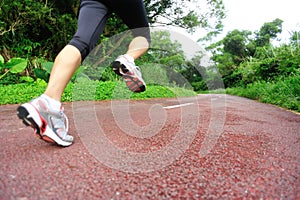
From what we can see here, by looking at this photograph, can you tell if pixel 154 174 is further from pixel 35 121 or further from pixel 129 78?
pixel 129 78

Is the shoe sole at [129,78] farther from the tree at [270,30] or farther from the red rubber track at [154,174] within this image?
the tree at [270,30]

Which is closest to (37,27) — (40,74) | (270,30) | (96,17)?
(40,74)

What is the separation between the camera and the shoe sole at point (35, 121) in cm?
121

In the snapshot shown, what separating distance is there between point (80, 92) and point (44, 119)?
535cm

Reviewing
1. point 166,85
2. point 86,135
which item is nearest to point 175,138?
point 86,135

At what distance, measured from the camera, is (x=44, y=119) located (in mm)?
1291

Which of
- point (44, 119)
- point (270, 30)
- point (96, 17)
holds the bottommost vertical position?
point (44, 119)

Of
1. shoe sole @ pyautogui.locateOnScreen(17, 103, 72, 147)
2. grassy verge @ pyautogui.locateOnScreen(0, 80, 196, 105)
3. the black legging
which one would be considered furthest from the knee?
grassy verge @ pyautogui.locateOnScreen(0, 80, 196, 105)

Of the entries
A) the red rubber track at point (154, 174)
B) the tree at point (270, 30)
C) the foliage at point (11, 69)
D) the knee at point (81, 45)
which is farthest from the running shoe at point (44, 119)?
the tree at point (270, 30)

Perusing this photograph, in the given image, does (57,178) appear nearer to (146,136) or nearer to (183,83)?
(146,136)

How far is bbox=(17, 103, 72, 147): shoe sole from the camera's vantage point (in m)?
1.21

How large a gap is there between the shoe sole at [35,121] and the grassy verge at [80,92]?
4810 millimetres

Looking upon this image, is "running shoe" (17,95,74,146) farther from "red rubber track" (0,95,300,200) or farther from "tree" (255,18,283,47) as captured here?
"tree" (255,18,283,47)

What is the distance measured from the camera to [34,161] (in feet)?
4.06
